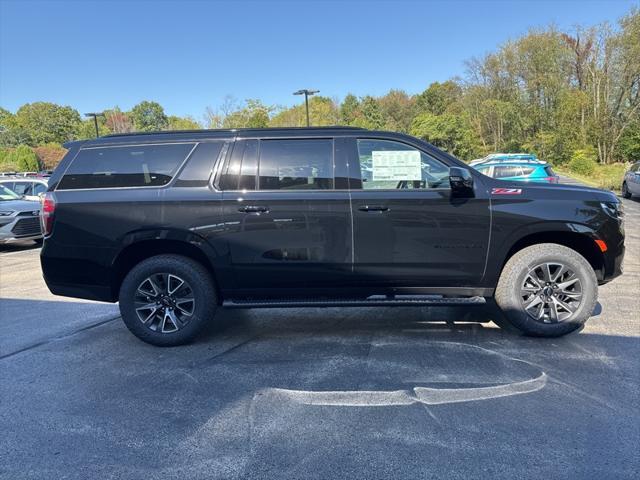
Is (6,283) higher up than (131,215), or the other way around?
(131,215)

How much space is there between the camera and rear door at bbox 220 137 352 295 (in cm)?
426

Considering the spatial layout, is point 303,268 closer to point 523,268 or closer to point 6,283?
point 523,268

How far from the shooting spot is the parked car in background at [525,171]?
15.2 metres

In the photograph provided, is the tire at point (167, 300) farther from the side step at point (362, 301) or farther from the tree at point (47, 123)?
the tree at point (47, 123)

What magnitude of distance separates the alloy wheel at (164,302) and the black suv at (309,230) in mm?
13

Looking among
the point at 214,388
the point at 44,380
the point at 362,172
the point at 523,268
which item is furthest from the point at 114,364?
the point at 523,268

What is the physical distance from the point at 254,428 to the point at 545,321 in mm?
2942

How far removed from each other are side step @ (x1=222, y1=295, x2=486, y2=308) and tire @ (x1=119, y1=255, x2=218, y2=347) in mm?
276

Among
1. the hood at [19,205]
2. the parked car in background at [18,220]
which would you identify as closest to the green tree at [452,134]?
the hood at [19,205]

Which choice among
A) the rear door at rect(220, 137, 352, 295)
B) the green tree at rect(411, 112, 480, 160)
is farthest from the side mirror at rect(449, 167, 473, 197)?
the green tree at rect(411, 112, 480, 160)

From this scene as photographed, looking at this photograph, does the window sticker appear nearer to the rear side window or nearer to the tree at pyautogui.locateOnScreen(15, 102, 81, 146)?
the rear side window

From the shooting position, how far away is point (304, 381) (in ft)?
12.1

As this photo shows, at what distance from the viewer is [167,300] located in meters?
4.44

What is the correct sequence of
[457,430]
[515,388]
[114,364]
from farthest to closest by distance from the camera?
1. [114,364]
2. [515,388]
3. [457,430]
